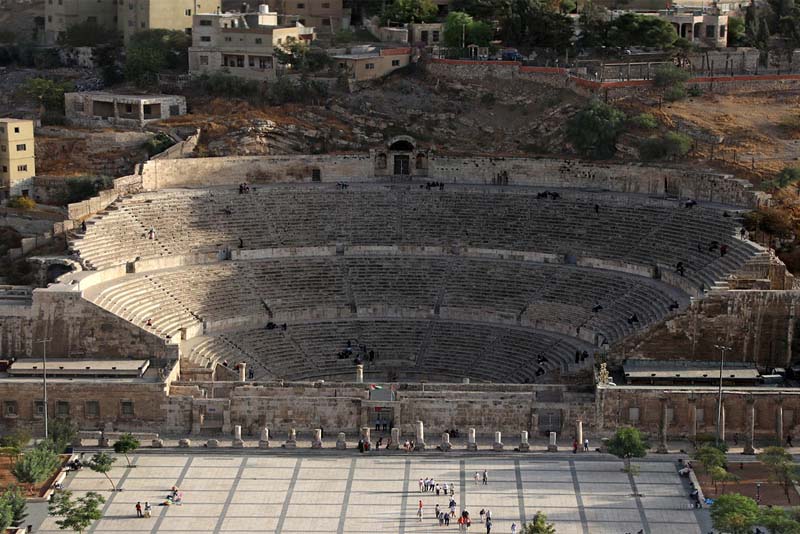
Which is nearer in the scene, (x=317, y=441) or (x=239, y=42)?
(x=317, y=441)

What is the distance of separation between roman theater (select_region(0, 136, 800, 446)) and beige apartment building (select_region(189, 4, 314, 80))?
900cm

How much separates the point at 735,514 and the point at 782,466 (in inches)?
258

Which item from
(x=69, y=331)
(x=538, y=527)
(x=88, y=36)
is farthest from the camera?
(x=88, y=36)

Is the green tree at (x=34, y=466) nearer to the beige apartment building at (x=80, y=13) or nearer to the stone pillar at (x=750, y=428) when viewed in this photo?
the stone pillar at (x=750, y=428)

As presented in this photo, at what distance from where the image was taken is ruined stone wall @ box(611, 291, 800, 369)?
76.4 meters

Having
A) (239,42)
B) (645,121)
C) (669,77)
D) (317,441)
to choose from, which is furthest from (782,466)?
(239,42)

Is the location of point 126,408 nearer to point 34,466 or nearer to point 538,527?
point 34,466

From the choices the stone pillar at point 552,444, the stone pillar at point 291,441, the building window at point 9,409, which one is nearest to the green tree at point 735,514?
the stone pillar at point 552,444

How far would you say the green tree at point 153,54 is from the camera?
101 metres

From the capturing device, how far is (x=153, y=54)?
101m

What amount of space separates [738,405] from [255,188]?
2957 centimetres

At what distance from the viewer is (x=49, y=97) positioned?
98938 millimetres

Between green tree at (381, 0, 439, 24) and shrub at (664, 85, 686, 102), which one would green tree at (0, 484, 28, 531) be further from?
green tree at (381, 0, 439, 24)

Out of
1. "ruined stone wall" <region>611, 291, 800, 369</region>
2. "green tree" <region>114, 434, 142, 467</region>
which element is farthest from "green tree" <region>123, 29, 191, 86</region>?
"ruined stone wall" <region>611, 291, 800, 369</region>
